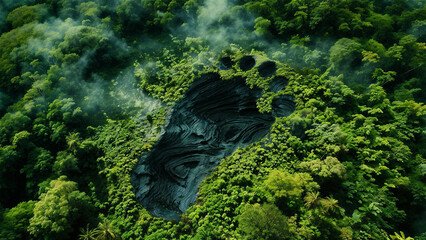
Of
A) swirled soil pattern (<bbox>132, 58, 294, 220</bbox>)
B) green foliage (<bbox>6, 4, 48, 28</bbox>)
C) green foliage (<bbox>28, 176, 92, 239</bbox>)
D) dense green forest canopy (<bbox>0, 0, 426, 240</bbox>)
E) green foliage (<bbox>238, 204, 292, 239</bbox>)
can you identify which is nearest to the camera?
green foliage (<bbox>238, 204, 292, 239</bbox>)

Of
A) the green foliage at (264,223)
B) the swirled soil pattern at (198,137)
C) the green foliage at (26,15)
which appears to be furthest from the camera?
the green foliage at (26,15)

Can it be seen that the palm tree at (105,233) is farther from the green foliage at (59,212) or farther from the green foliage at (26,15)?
the green foliage at (26,15)

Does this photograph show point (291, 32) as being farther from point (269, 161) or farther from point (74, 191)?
point (74, 191)

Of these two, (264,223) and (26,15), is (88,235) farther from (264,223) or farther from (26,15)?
(26,15)

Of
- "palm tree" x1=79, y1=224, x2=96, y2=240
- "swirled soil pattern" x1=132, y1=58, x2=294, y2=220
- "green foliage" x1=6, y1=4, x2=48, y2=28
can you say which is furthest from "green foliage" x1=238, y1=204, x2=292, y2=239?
"green foliage" x1=6, y1=4, x2=48, y2=28

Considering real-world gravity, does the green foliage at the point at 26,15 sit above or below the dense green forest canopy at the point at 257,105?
above

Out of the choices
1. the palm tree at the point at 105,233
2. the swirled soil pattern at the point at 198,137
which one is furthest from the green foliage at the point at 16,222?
the swirled soil pattern at the point at 198,137

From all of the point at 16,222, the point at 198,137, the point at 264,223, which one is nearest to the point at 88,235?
the point at 16,222

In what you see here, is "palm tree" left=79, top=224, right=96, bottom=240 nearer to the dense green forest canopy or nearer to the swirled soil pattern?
the dense green forest canopy
